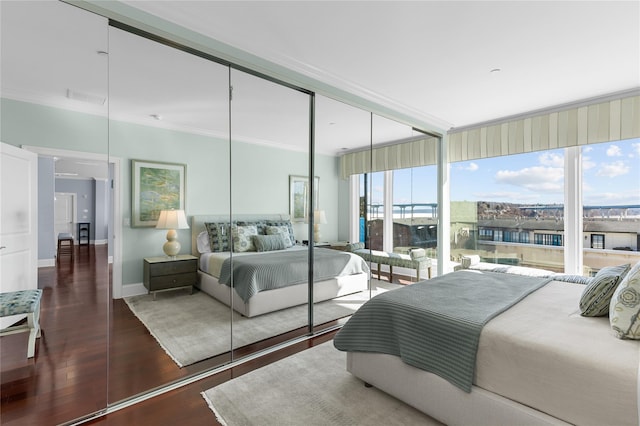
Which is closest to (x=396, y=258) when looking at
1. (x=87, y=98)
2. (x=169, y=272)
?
(x=169, y=272)

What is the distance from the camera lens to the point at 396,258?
435 cm

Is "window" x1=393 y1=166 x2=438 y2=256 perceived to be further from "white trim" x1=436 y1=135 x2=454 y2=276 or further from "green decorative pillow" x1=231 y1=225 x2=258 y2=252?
"green decorative pillow" x1=231 y1=225 x2=258 y2=252

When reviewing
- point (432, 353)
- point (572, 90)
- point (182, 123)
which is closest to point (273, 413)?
point (432, 353)

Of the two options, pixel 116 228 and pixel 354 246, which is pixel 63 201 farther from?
pixel 354 246

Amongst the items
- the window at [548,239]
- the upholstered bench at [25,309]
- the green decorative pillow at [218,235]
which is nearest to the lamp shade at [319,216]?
the green decorative pillow at [218,235]

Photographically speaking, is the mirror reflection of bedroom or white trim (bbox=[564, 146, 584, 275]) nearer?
the mirror reflection of bedroom

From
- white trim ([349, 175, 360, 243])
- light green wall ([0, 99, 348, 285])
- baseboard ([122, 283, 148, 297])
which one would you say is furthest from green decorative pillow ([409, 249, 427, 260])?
baseboard ([122, 283, 148, 297])

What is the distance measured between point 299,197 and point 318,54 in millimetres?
1326

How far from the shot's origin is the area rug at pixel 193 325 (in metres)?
2.32

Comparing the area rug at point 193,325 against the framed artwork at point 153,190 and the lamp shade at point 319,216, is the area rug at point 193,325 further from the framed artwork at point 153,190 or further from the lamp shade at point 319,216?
the lamp shade at point 319,216

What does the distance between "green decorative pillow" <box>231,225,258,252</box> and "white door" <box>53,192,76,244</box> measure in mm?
1104

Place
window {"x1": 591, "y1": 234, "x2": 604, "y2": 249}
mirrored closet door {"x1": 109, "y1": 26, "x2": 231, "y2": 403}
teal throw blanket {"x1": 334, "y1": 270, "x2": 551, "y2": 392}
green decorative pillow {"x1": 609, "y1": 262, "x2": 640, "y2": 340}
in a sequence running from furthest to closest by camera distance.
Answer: window {"x1": 591, "y1": 234, "x2": 604, "y2": 249} → mirrored closet door {"x1": 109, "y1": 26, "x2": 231, "y2": 403} → teal throw blanket {"x1": 334, "y1": 270, "x2": 551, "y2": 392} → green decorative pillow {"x1": 609, "y1": 262, "x2": 640, "y2": 340}

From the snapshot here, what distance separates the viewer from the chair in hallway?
2043 mm

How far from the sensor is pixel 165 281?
2.40 m
